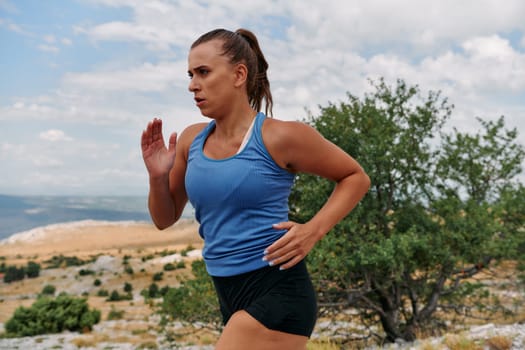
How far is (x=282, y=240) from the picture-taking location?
2.37 metres

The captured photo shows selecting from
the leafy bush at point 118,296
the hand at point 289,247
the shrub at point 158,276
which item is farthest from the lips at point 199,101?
the shrub at point 158,276

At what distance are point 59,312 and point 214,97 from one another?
2181cm

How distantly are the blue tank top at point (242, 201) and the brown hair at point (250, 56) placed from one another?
0.32 m

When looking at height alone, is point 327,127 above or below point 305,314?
above

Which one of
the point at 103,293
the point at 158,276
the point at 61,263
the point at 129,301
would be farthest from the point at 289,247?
the point at 61,263

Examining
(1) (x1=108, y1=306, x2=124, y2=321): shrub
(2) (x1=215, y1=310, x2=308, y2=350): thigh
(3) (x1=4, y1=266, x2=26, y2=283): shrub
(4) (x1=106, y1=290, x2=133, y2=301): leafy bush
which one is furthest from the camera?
(3) (x1=4, y1=266, x2=26, y2=283): shrub

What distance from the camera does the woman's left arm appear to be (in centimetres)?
239

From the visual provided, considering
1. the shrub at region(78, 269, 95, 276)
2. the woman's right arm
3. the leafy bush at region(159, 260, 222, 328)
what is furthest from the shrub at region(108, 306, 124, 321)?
the woman's right arm

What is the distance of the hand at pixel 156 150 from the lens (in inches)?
110

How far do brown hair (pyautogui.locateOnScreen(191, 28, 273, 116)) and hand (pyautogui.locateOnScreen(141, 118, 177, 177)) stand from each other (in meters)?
0.47

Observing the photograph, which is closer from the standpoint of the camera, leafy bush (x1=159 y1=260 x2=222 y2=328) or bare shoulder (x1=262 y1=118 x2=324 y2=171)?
bare shoulder (x1=262 y1=118 x2=324 y2=171)

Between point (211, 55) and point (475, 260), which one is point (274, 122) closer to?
point (211, 55)

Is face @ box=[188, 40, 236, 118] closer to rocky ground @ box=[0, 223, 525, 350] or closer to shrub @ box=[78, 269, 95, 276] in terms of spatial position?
rocky ground @ box=[0, 223, 525, 350]

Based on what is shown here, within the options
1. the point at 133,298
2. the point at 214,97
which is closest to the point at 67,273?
the point at 133,298
